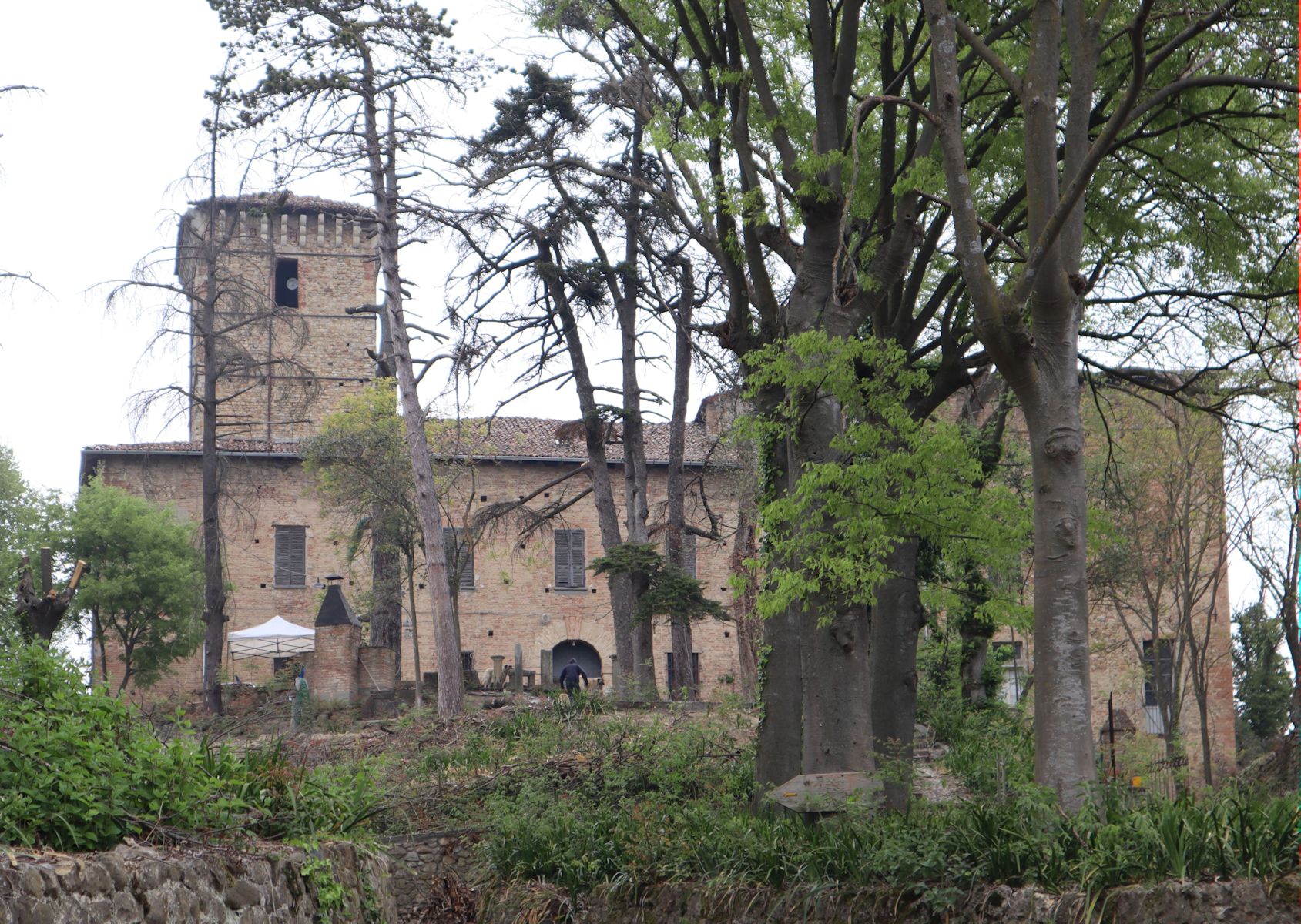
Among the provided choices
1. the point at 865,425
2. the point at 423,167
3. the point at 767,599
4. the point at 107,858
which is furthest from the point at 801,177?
the point at 423,167

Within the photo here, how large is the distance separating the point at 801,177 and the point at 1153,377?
5.15m

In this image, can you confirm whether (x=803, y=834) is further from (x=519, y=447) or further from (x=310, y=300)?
(x=310, y=300)

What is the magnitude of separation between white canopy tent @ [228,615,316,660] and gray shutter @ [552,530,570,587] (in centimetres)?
848

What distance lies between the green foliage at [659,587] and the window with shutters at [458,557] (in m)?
3.31

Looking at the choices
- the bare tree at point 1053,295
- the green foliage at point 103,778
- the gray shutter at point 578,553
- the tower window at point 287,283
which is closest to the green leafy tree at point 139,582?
the gray shutter at point 578,553

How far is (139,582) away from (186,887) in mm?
29097

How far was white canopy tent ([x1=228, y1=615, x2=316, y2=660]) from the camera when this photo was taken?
3412cm

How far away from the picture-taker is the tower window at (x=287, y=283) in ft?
164

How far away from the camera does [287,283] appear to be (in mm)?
50156

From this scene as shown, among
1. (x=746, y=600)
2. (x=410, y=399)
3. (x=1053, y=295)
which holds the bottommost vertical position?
(x=746, y=600)

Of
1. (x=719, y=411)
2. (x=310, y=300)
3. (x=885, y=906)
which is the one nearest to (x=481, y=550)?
(x=719, y=411)

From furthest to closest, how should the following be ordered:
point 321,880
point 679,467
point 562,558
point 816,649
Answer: point 562,558 < point 679,467 < point 816,649 < point 321,880

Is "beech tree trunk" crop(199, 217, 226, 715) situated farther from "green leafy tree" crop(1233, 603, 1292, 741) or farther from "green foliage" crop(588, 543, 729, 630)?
"green leafy tree" crop(1233, 603, 1292, 741)

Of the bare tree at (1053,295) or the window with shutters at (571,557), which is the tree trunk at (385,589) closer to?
the window with shutters at (571,557)
